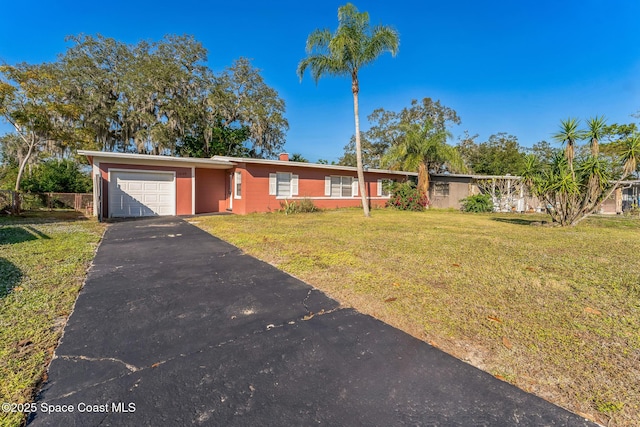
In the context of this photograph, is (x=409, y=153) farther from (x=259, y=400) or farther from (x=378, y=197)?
(x=259, y=400)

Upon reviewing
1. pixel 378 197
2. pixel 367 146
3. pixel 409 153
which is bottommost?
pixel 378 197

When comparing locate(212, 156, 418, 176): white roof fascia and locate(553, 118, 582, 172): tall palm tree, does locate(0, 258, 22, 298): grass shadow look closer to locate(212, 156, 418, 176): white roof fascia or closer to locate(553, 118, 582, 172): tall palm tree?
locate(212, 156, 418, 176): white roof fascia

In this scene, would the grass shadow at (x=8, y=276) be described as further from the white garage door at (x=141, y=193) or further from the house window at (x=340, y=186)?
the house window at (x=340, y=186)

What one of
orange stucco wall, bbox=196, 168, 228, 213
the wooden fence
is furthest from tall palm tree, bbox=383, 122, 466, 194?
the wooden fence

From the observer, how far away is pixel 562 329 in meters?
2.67

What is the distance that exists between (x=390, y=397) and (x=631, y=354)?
2.07 metres

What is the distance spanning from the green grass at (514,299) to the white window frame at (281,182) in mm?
7759

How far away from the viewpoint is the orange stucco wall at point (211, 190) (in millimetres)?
14453

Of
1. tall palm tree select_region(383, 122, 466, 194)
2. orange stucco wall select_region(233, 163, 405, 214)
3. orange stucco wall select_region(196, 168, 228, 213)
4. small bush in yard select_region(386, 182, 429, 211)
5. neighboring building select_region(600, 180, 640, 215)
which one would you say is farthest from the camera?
neighboring building select_region(600, 180, 640, 215)

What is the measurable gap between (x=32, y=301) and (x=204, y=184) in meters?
12.0

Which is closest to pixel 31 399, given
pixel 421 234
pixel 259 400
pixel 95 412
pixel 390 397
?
pixel 95 412

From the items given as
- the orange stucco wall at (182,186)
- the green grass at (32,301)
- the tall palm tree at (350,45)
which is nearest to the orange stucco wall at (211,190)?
the orange stucco wall at (182,186)

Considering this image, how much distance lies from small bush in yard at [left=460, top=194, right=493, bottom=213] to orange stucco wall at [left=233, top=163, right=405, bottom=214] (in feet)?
16.6

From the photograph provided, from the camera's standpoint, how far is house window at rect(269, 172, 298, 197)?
1451cm
